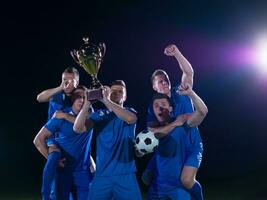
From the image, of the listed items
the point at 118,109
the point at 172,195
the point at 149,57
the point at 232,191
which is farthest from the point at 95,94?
the point at 149,57

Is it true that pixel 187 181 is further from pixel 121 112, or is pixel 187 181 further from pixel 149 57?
pixel 149 57

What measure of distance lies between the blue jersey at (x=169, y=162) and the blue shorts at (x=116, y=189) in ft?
1.28

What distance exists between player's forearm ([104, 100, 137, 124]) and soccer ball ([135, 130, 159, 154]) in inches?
7.4

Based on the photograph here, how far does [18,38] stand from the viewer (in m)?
12.4

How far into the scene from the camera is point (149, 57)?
1147 centimetres

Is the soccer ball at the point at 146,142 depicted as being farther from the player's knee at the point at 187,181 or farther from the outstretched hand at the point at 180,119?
the player's knee at the point at 187,181

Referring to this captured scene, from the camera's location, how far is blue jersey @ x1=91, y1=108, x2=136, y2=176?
158 inches

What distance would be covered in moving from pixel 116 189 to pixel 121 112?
701 millimetres

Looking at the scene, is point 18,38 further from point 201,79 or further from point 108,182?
point 108,182

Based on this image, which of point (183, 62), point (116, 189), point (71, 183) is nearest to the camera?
point (116, 189)

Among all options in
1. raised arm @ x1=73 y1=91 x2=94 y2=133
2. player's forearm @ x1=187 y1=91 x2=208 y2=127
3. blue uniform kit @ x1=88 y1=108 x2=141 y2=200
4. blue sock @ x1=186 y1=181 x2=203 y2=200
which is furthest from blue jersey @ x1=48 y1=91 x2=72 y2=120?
blue sock @ x1=186 y1=181 x2=203 y2=200

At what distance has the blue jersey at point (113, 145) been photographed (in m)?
4.01

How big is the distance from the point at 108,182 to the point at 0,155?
10.0 metres

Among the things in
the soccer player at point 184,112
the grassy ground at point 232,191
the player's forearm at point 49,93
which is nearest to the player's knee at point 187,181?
the soccer player at point 184,112
